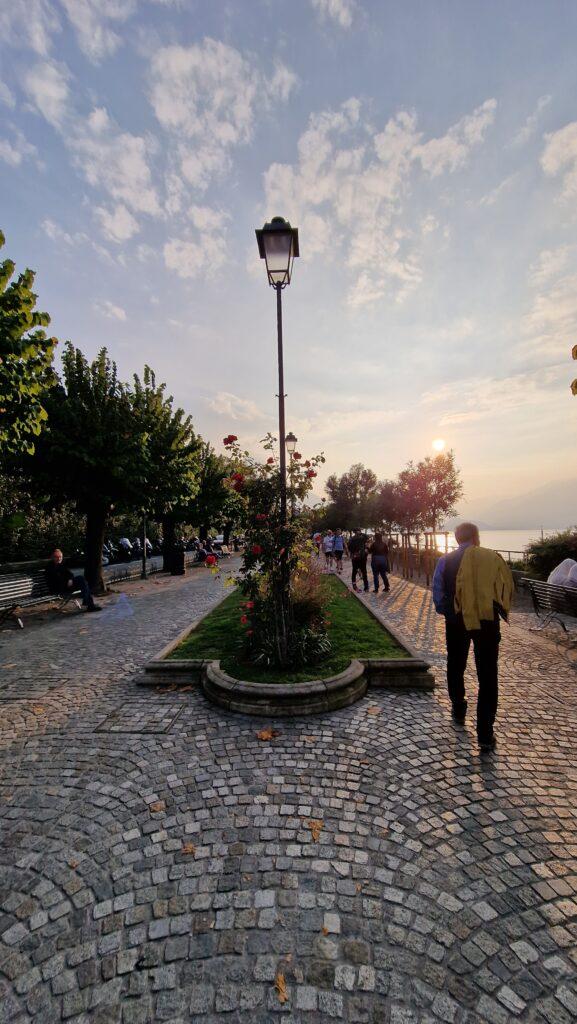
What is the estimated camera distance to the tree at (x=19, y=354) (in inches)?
265

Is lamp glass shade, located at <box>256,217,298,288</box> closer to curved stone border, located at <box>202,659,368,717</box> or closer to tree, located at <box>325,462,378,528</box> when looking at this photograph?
curved stone border, located at <box>202,659,368,717</box>

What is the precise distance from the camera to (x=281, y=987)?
1871mm

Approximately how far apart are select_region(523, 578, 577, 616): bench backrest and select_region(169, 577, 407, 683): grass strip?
315cm

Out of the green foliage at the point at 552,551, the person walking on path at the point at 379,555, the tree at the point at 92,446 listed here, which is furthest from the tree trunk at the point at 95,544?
the green foliage at the point at 552,551

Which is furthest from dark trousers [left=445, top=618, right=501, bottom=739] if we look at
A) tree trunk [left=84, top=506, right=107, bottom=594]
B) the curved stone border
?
tree trunk [left=84, top=506, right=107, bottom=594]

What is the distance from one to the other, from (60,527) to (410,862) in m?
21.1

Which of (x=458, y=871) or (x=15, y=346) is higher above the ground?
(x=15, y=346)

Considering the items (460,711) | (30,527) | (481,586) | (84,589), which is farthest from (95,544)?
(481,586)

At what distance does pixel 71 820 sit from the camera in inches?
118

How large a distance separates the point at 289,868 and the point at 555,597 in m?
7.07

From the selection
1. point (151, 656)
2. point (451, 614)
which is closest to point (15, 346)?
point (151, 656)

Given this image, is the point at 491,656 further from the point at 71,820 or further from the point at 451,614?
the point at 71,820

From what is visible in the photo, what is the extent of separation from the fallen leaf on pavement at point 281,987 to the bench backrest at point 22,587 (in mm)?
10745

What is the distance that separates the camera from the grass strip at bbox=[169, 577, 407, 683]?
5438 millimetres
